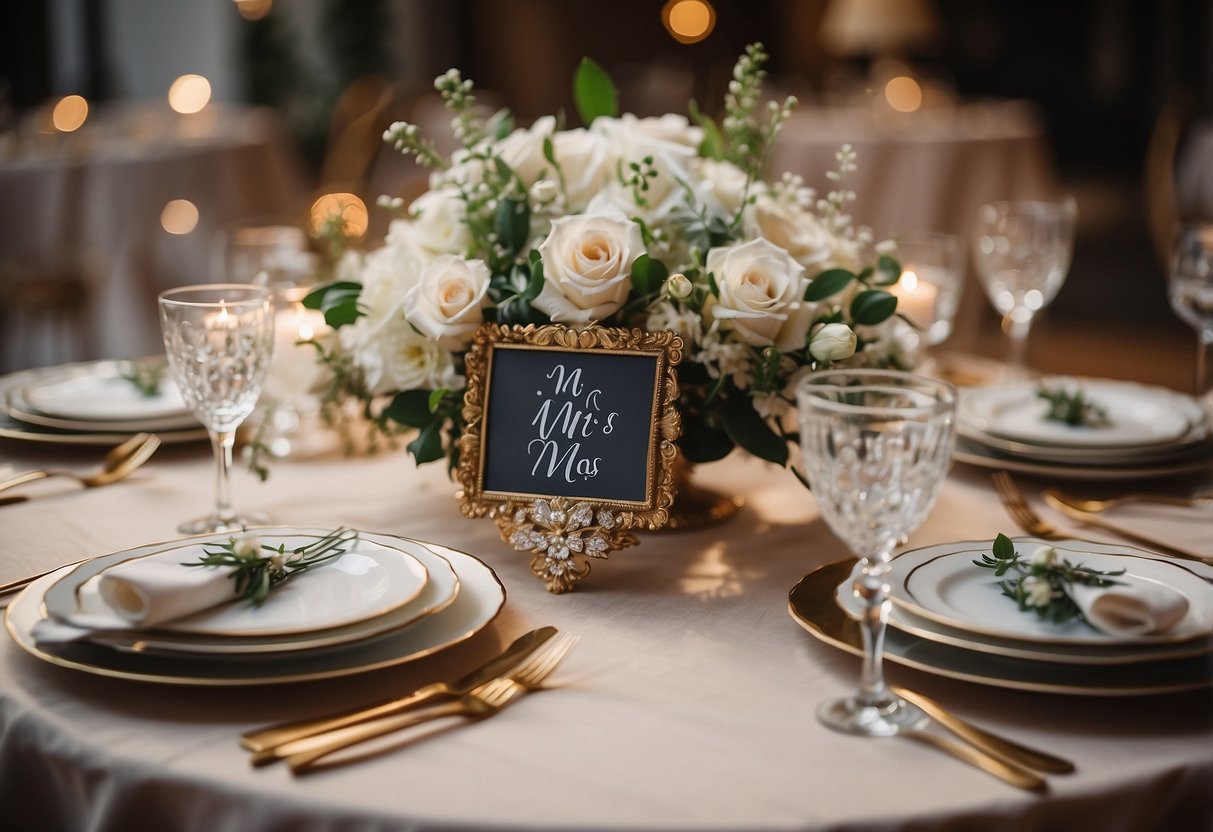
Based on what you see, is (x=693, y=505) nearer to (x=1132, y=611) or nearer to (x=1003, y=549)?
(x=1003, y=549)

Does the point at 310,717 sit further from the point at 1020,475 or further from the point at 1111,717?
the point at 1020,475

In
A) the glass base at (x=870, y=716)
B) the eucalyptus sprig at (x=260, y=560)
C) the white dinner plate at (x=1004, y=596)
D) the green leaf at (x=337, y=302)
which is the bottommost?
the glass base at (x=870, y=716)

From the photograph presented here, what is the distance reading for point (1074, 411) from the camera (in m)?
1.60

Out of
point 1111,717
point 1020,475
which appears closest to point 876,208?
point 1020,475

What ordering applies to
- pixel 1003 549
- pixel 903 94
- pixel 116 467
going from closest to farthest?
pixel 1003 549, pixel 116 467, pixel 903 94

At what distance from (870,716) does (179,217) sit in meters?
4.31

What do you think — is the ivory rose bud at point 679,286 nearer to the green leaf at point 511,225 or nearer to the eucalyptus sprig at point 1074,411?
the green leaf at point 511,225

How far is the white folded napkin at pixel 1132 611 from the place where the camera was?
94 cm

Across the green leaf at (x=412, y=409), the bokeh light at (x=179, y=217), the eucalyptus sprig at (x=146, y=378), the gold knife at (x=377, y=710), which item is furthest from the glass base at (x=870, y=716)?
the bokeh light at (x=179, y=217)

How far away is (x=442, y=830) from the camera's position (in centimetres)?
77

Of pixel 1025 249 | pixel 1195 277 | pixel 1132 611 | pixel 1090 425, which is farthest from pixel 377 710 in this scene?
pixel 1025 249

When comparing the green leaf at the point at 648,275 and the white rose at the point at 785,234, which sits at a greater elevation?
the white rose at the point at 785,234

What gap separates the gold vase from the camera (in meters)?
1.38

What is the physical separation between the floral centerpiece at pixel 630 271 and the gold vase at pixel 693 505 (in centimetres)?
11
